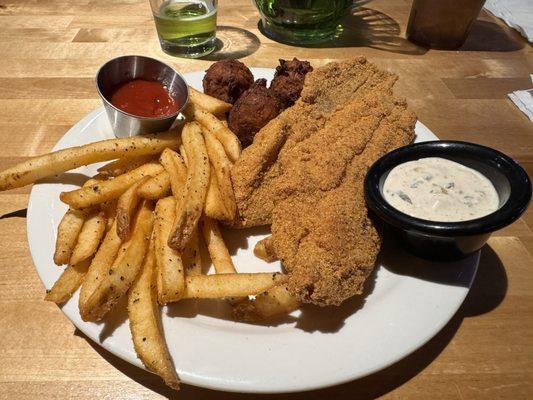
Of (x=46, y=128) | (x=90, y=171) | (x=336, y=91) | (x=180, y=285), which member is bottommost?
(x=46, y=128)

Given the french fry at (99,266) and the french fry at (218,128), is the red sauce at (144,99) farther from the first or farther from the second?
the french fry at (99,266)

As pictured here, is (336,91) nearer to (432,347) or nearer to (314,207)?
(314,207)

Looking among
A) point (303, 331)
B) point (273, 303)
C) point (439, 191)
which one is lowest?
point (303, 331)

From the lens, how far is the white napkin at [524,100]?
11.6ft

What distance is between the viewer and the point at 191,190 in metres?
2.04

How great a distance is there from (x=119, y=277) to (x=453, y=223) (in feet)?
4.57

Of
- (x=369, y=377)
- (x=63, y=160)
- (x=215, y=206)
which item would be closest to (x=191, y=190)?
(x=215, y=206)

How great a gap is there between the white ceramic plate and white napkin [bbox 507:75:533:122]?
2.11 meters

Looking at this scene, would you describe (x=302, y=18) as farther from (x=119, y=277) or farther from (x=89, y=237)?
(x=119, y=277)

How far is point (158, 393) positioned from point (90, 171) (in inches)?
51.8

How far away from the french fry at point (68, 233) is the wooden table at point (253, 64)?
0.32 meters

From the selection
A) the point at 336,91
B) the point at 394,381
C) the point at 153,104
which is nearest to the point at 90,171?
the point at 153,104

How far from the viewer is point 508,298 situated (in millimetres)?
2195

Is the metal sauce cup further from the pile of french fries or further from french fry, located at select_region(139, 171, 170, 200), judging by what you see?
french fry, located at select_region(139, 171, 170, 200)
